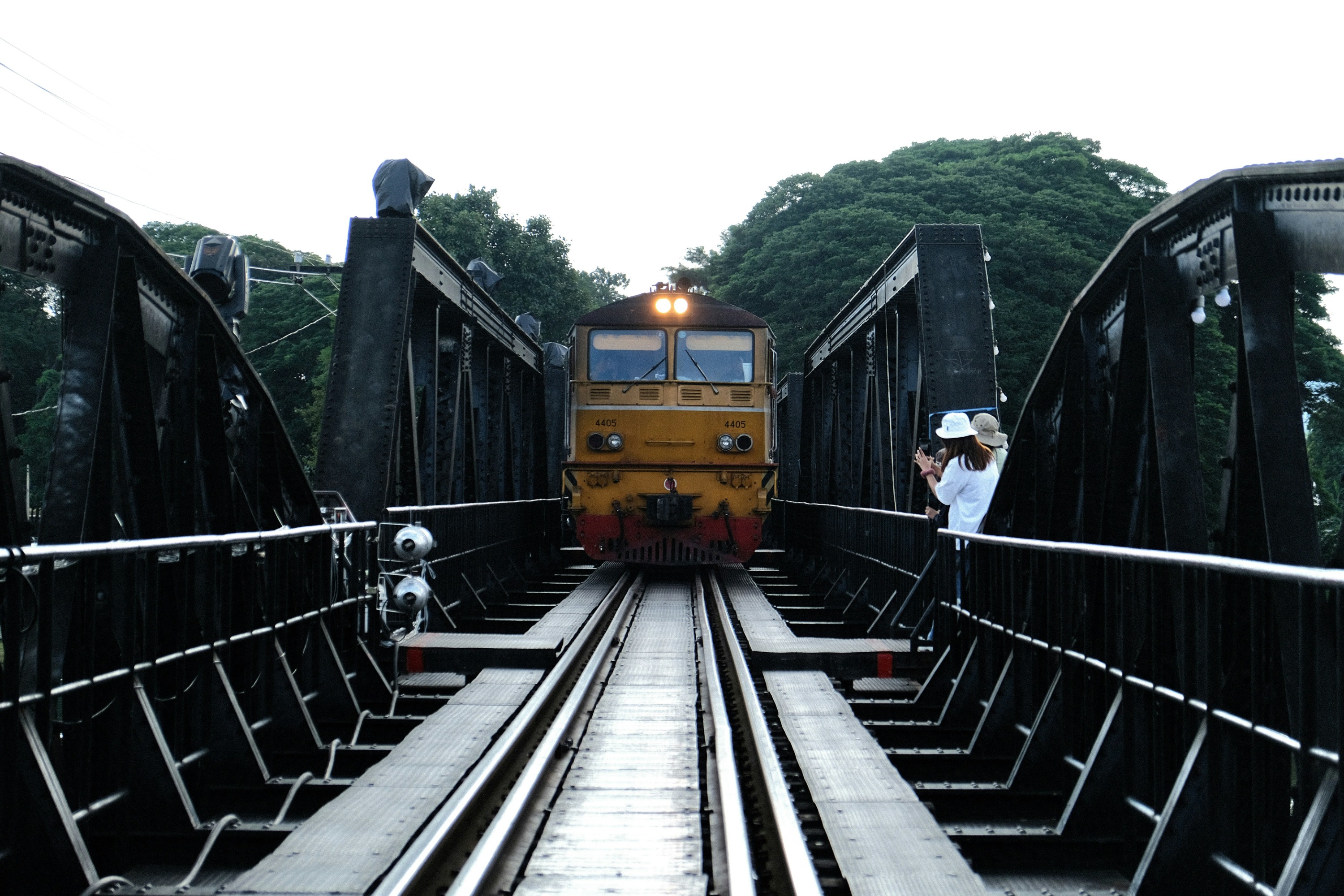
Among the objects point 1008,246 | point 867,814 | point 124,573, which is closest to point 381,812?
point 124,573

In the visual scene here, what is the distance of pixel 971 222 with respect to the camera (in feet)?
123

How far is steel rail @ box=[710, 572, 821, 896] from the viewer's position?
421 centimetres

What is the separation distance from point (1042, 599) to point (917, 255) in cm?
541

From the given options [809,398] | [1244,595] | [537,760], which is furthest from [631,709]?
[809,398]

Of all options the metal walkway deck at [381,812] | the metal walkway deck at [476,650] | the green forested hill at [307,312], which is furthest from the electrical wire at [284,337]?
the metal walkway deck at [381,812]

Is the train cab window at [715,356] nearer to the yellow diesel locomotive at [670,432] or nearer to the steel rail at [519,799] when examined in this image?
the yellow diesel locomotive at [670,432]

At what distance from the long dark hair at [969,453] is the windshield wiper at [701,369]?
8.68 metres

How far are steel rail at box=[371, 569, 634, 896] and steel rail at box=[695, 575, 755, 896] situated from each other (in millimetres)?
899

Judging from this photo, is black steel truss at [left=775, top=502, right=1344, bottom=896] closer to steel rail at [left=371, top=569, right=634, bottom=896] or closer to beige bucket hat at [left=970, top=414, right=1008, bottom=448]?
beige bucket hat at [left=970, top=414, right=1008, bottom=448]

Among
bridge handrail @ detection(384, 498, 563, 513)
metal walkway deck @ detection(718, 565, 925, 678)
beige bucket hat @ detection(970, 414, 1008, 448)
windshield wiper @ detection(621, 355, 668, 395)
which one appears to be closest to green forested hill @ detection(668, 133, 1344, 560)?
windshield wiper @ detection(621, 355, 668, 395)

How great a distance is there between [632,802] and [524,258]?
43.3 meters

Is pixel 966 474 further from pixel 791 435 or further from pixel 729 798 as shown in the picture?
pixel 791 435

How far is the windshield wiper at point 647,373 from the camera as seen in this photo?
1670 cm

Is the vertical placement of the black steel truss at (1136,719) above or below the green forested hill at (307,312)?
below
